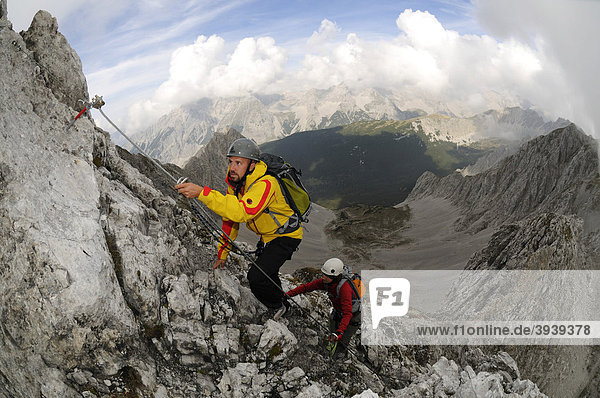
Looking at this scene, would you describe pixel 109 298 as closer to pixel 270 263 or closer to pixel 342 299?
pixel 270 263

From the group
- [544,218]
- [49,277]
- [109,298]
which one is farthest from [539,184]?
[49,277]

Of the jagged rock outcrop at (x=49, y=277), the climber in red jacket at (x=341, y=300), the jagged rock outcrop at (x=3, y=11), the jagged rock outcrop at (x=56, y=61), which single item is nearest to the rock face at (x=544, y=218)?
the climber in red jacket at (x=341, y=300)

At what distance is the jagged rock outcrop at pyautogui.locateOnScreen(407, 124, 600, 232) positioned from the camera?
75.4m

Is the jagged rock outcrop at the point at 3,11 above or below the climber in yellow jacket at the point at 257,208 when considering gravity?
above

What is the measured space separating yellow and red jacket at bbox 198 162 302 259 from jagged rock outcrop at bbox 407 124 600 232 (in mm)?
A: 79523

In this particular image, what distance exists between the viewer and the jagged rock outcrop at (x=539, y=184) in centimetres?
7544

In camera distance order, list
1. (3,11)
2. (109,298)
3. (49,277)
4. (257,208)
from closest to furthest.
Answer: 1. (49,277)
2. (109,298)
3. (257,208)
4. (3,11)

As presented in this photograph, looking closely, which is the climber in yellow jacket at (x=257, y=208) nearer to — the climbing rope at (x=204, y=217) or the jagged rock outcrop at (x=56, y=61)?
the climbing rope at (x=204, y=217)

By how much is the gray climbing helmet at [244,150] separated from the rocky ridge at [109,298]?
386 cm

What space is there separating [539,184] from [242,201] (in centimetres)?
11993

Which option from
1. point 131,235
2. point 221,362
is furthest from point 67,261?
point 221,362

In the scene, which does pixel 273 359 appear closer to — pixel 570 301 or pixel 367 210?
pixel 570 301

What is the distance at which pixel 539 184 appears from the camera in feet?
329

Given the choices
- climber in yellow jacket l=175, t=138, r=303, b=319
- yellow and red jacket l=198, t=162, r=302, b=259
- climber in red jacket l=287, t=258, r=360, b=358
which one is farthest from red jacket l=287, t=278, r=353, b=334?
yellow and red jacket l=198, t=162, r=302, b=259
